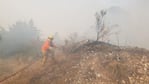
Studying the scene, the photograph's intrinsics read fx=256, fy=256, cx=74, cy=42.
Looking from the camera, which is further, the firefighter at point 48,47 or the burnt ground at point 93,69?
the firefighter at point 48,47

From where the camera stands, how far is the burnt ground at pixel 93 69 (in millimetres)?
10109

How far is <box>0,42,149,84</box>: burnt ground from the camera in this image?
10109mm

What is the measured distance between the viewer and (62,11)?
43.3m

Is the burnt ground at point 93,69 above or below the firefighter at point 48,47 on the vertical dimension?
below

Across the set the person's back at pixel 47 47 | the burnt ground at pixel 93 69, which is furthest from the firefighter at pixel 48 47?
the burnt ground at pixel 93 69

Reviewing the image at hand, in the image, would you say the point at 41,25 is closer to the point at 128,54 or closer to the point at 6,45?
the point at 6,45

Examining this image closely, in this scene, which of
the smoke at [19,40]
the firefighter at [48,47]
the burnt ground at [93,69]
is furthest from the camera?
the smoke at [19,40]

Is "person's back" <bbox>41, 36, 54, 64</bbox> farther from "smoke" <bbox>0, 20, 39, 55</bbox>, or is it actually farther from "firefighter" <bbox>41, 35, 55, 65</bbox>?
"smoke" <bbox>0, 20, 39, 55</bbox>

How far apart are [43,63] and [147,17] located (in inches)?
1531

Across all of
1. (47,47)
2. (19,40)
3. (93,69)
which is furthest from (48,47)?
(19,40)

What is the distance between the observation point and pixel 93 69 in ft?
35.4

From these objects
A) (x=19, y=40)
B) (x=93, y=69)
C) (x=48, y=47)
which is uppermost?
(x=48, y=47)

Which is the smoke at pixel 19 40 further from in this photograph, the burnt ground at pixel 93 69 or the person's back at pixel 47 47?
the person's back at pixel 47 47

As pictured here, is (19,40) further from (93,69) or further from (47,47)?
(93,69)
